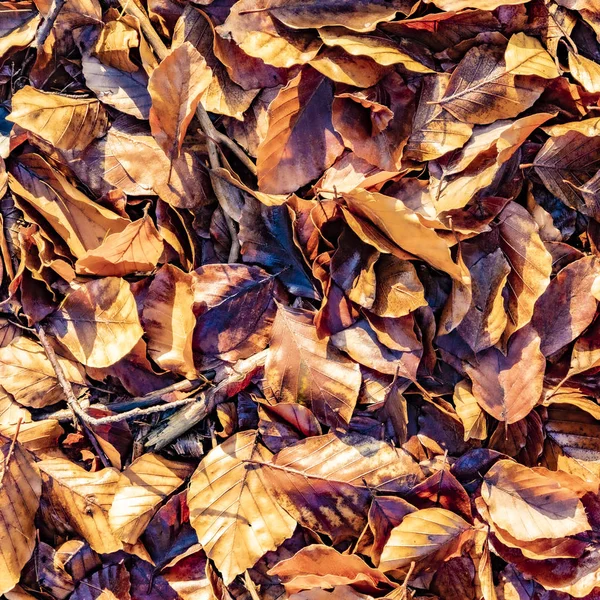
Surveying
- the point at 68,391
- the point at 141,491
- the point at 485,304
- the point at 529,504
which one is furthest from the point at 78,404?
the point at 529,504

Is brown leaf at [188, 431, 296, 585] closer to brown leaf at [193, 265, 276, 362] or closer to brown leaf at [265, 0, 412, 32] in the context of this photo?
brown leaf at [193, 265, 276, 362]

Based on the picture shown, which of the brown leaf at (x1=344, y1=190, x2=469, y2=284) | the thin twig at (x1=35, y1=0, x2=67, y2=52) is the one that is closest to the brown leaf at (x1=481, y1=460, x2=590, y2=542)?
the brown leaf at (x1=344, y1=190, x2=469, y2=284)

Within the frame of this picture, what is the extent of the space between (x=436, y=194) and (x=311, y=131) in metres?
0.36

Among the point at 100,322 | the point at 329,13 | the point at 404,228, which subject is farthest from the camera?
the point at 100,322

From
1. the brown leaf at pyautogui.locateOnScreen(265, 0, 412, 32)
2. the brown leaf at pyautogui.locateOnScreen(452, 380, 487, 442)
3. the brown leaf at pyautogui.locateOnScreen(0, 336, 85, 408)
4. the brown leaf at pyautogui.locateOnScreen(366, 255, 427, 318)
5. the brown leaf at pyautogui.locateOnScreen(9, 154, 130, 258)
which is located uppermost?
the brown leaf at pyautogui.locateOnScreen(265, 0, 412, 32)

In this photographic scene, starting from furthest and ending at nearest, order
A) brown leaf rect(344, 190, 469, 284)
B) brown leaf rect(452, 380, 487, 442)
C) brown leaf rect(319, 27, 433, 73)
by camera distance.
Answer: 1. brown leaf rect(452, 380, 487, 442)
2. brown leaf rect(319, 27, 433, 73)
3. brown leaf rect(344, 190, 469, 284)

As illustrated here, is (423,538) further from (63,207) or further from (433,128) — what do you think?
(63,207)

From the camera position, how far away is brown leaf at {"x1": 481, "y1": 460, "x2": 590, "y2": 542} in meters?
1.42

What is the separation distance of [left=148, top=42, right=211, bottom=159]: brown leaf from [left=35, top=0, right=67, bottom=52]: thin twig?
36 centimetres

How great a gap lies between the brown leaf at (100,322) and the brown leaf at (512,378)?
2.93 feet

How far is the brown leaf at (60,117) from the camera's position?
4.77ft

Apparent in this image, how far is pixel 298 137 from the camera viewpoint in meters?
1.47

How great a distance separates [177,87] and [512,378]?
1.13 meters

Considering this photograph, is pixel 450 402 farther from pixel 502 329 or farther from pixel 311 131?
pixel 311 131
